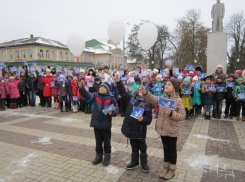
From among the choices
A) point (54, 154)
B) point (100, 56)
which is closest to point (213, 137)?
point (54, 154)

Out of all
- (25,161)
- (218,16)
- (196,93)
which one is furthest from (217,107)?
(25,161)

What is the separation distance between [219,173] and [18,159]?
13.9ft

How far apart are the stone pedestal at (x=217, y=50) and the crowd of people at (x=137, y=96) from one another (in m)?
2.78

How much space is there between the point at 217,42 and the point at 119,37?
814 centimetres

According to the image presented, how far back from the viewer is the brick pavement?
374cm

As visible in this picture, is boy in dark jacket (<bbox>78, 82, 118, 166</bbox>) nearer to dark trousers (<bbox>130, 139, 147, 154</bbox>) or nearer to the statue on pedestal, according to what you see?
dark trousers (<bbox>130, 139, 147, 154</bbox>)

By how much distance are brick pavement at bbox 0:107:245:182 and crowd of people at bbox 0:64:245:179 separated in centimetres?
35

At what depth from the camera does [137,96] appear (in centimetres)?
372

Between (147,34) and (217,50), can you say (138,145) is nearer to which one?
(147,34)

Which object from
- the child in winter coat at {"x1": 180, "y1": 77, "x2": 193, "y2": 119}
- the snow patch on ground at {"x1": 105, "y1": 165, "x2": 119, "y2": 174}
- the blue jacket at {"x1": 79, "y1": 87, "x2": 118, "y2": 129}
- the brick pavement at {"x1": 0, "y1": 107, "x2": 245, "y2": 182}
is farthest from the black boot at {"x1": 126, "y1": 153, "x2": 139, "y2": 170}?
the child in winter coat at {"x1": 180, "y1": 77, "x2": 193, "y2": 119}

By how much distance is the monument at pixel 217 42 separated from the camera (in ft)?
39.2

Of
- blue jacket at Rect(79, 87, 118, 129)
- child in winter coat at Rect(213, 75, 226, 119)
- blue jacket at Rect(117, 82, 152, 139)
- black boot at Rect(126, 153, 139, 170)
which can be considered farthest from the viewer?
child in winter coat at Rect(213, 75, 226, 119)

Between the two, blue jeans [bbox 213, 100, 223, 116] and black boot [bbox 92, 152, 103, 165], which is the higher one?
blue jeans [bbox 213, 100, 223, 116]

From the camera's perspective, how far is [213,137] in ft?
19.1
